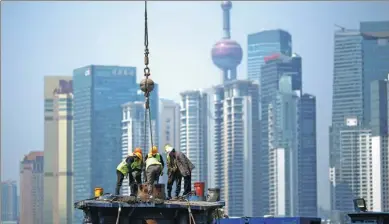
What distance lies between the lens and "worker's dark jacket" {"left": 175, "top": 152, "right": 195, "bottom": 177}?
141 feet

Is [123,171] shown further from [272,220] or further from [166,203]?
[272,220]

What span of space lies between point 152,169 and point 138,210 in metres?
1.20

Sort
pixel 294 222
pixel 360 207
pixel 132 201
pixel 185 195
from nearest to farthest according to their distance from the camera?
1. pixel 132 201
2. pixel 185 195
3. pixel 294 222
4. pixel 360 207

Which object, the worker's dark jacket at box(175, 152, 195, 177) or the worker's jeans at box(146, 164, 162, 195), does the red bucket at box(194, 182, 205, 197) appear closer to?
the worker's dark jacket at box(175, 152, 195, 177)

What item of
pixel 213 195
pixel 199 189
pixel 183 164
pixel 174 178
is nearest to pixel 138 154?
pixel 183 164

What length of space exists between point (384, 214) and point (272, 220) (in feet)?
16.9

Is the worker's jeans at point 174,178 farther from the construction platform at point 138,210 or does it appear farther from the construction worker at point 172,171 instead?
the construction platform at point 138,210

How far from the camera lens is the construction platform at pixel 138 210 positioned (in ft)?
131

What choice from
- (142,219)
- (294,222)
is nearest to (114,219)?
(142,219)

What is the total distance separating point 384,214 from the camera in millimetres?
59594

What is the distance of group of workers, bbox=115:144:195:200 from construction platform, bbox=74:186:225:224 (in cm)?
48

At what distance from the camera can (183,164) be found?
43188mm

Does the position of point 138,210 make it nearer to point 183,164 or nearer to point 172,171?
point 183,164

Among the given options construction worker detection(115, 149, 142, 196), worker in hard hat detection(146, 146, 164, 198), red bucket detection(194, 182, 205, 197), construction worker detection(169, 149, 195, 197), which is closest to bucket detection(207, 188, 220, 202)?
red bucket detection(194, 182, 205, 197)
